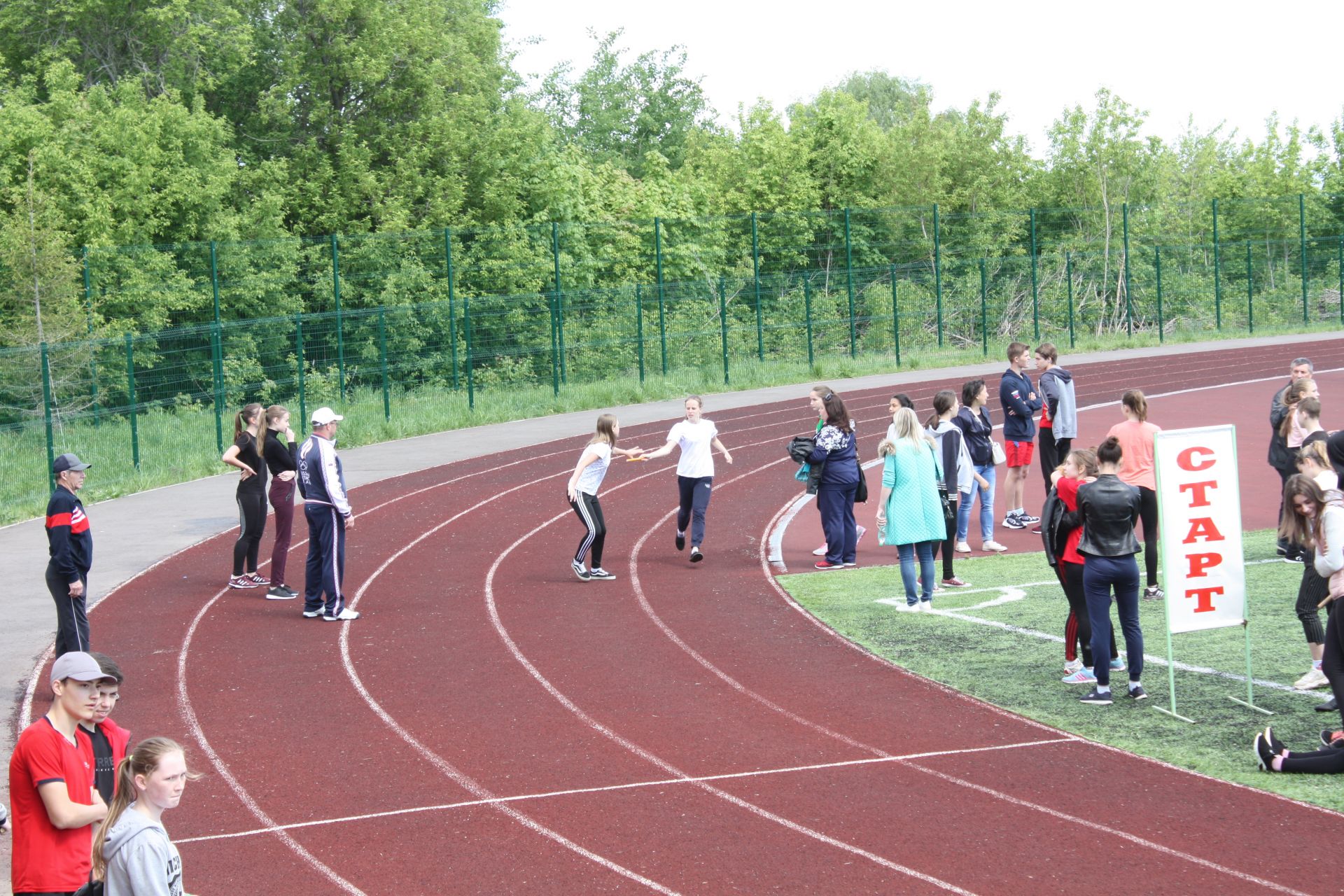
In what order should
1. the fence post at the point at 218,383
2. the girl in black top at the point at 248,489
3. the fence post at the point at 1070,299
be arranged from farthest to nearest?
the fence post at the point at 1070,299 → the fence post at the point at 218,383 → the girl in black top at the point at 248,489

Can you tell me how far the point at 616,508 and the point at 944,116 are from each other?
46.9 metres

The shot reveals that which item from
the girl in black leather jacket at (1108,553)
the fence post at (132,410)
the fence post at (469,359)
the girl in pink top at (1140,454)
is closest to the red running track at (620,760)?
the girl in black leather jacket at (1108,553)

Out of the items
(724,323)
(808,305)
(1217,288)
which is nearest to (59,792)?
(724,323)

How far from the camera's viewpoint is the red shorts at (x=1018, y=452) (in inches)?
572

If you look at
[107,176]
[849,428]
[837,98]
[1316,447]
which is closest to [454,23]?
[107,176]

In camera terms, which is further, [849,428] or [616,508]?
[616,508]

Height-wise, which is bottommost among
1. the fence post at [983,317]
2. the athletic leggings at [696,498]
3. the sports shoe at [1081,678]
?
the sports shoe at [1081,678]

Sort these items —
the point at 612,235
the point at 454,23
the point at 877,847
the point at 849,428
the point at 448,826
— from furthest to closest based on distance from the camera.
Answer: the point at 454,23 < the point at 612,235 < the point at 849,428 < the point at 448,826 < the point at 877,847

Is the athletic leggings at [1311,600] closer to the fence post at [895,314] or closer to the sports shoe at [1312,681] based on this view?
the sports shoe at [1312,681]

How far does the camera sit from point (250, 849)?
7.30 metres

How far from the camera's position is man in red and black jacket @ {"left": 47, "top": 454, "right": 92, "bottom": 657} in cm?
959

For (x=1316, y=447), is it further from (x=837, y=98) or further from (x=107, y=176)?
(x=837, y=98)

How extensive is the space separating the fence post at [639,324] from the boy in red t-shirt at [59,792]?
24501 mm

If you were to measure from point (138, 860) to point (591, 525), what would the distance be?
910cm
